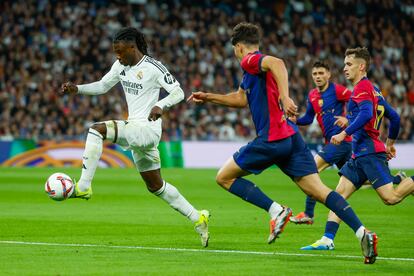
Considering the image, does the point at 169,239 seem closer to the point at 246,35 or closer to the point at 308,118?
the point at 246,35

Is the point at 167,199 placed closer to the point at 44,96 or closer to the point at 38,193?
the point at 38,193

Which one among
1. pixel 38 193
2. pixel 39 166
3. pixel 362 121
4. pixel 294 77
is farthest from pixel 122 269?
pixel 294 77

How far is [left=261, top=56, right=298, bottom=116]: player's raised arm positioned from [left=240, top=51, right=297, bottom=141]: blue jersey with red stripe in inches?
8.8

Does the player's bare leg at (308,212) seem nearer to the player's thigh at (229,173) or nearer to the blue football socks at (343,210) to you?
the player's thigh at (229,173)

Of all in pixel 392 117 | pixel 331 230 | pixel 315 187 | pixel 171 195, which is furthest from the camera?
pixel 392 117

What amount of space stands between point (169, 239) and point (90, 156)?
1848mm

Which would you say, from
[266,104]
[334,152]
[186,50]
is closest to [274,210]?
[266,104]

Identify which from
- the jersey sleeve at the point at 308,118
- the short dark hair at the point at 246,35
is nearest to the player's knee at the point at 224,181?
the short dark hair at the point at 246,35

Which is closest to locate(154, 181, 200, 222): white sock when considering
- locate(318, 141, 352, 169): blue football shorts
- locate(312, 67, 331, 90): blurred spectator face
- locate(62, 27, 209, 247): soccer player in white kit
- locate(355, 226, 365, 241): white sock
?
locate(62, 27, 209, 247): soccer player in white kit

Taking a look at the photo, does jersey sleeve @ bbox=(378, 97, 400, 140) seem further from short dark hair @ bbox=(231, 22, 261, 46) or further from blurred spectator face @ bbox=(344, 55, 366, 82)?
short dark hair @ bbox=(231, 22, 261, 46)

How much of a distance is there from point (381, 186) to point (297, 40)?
28.5 metres

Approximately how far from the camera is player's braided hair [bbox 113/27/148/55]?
34.3 feet

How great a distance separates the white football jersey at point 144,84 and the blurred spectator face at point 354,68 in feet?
6.48

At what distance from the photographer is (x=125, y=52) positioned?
10.5 m
